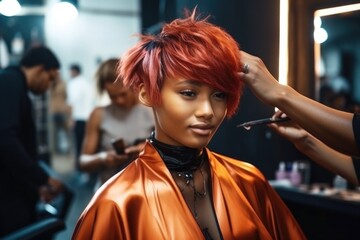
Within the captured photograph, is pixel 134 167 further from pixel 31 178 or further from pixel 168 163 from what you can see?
pixel 31 178

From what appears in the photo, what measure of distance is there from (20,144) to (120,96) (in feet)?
1.82

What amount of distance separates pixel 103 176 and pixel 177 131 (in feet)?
3.69

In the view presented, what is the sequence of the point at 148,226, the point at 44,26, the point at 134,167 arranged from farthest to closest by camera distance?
the point at 44,26, the point at 134,167, the point at 148,226

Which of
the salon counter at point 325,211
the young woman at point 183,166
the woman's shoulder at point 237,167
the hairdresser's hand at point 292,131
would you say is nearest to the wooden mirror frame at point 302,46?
the salon counter at point 325,211

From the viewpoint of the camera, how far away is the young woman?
1.08 m

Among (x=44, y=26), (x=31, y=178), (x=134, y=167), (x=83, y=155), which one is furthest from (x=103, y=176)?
(x=44, y=26)

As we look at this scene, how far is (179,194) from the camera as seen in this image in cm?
111

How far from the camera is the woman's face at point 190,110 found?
3.72 feet

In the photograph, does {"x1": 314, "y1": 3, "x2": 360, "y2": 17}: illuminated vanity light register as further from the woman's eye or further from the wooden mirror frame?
the woman's eye

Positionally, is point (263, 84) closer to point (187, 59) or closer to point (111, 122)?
point (187, 59)

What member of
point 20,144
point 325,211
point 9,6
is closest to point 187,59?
point 20,144

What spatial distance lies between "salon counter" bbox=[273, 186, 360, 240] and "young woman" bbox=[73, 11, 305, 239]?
47.9 inches

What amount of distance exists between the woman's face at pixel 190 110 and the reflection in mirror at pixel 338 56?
5.57ft

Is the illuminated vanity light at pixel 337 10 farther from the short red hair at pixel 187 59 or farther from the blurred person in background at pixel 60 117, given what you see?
the blurred person in background at pixel 60 117
